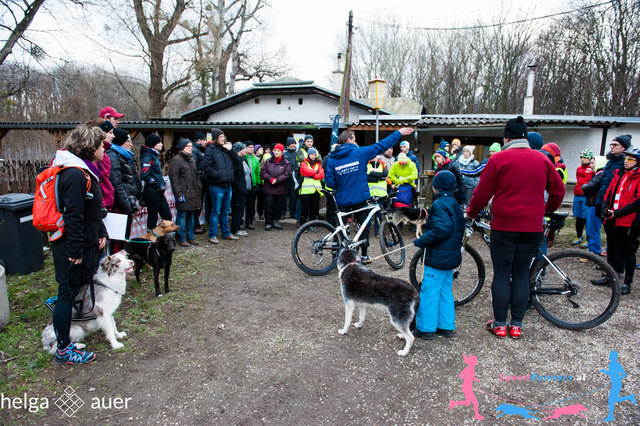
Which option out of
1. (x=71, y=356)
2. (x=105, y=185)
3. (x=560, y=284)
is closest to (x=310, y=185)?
(x=105, y=185)

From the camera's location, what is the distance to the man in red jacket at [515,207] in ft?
10.5

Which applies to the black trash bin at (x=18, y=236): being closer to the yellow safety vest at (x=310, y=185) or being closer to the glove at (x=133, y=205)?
the glove at (x=133, y=205)

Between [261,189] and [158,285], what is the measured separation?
4354 mm

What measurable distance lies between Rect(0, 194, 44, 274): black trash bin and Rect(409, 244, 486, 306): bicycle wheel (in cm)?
519

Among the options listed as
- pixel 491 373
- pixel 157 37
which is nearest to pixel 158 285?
pixel 491 373

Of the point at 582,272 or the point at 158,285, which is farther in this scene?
the point at 158,285

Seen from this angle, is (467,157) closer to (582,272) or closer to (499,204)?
(582,272)

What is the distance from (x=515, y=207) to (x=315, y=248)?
2.70 metres

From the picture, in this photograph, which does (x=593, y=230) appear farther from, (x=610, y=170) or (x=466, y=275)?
(x=466, y=275)

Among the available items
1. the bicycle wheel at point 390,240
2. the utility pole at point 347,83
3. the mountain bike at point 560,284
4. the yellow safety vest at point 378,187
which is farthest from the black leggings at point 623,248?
the utility pole at point 347,83

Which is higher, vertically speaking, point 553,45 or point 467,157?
point 553,45

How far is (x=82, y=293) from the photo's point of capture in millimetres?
3037

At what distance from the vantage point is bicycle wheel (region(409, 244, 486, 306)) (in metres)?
4.16

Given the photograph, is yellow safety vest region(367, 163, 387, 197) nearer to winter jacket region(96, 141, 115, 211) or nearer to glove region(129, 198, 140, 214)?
glove region(129, 198, 140, 214)
